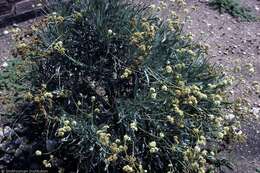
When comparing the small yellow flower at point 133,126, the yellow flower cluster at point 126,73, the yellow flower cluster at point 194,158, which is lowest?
the yellow flower cluster at point 194,158

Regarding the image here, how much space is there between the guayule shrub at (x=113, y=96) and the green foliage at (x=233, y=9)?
2325 mm

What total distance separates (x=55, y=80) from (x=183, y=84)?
77 centimetres

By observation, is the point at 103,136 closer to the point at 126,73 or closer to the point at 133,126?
the point at 133,126

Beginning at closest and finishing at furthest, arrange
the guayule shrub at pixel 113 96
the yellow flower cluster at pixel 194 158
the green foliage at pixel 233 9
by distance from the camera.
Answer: the yellow flower cluster at pixel 194 158, the guayule shrub at pixel 113 96, the green foliage at pixel 233 9

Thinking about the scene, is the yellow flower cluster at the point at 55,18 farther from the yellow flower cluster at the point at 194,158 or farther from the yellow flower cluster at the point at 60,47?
the yellow flower cluster at the point at 194,158

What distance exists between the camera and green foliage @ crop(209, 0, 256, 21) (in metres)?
5.47

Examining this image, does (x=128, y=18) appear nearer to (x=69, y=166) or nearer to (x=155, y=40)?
(x=155, y=40)

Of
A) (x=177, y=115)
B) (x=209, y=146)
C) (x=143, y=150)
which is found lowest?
(x=209, y=146)

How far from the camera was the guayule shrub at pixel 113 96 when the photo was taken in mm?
2934

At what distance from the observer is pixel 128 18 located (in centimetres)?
321

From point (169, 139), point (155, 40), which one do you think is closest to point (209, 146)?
point (169, 139)

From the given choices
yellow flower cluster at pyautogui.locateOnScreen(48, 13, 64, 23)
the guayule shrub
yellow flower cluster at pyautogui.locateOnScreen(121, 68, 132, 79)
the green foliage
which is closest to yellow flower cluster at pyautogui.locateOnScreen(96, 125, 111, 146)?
the guayule shrub

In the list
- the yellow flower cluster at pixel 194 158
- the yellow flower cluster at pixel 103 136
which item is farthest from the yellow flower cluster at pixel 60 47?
the yellow flower cluster at pixel 194 158

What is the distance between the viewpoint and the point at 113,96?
316 centimetres
